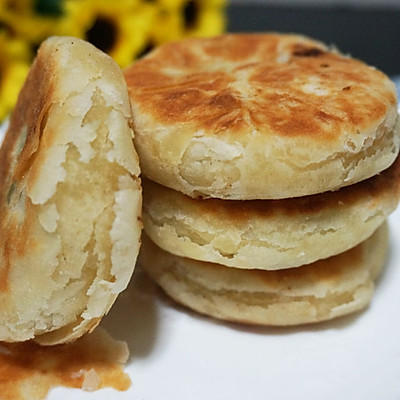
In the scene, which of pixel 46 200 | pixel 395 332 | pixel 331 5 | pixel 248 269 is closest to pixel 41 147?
pixel 46 200

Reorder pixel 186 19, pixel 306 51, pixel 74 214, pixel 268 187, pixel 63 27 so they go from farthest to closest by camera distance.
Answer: pixel 186 19 → pixel 63 27 → pixel 306 51 → pixel 268 187 → pixel 74 214

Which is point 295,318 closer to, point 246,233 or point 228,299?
point 228,299

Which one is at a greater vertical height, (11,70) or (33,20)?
(33,20)

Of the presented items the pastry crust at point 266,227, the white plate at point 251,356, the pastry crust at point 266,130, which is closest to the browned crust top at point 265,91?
the pastry crust at point 266,130

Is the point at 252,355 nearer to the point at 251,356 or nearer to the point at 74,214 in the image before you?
the point at 251,356

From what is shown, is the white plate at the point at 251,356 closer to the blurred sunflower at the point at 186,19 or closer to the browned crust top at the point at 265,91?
the browned crust top at the point at 265,91

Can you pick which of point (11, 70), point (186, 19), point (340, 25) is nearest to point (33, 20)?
point (11, 70)

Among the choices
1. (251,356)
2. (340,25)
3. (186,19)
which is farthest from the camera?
(340,25)

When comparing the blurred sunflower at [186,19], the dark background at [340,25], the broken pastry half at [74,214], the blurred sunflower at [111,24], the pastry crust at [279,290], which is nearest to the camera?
the broken pastry half at [74,214]
